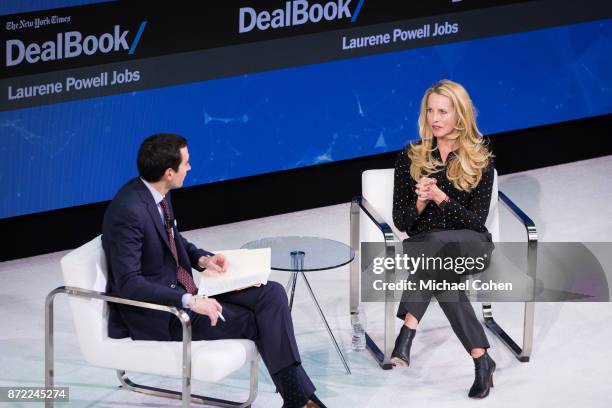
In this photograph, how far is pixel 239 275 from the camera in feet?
15.0

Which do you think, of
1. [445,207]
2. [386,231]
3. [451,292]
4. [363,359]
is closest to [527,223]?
[445,207]

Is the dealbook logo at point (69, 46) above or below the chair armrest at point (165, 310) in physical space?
above

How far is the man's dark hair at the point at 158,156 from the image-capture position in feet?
14.4

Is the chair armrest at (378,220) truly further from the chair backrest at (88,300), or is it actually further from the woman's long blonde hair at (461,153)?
the chair backrest at (88,300)

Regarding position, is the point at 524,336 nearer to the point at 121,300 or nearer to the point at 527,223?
the point at 527,223

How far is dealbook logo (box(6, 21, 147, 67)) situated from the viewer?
239 inches

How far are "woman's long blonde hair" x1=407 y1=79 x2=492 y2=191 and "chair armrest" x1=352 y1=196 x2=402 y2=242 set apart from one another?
26 centimetres

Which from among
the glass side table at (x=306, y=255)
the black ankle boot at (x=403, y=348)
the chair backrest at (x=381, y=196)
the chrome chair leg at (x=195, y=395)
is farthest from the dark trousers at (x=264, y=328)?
the chair backrest at (x=381, y=196)

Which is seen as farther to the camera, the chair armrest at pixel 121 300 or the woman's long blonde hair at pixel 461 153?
the woman's long blonde hair at pixel 461 153

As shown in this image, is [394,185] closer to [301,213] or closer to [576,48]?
[301,213]

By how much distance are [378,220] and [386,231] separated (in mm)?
172

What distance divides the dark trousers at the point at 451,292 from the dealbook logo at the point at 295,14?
210 centimetres

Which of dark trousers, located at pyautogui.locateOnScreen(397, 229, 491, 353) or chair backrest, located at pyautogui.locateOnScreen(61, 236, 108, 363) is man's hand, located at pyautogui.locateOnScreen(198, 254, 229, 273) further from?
dark trousers, located at pyautogui.locateOnScreen(397, 229, 491, 353)

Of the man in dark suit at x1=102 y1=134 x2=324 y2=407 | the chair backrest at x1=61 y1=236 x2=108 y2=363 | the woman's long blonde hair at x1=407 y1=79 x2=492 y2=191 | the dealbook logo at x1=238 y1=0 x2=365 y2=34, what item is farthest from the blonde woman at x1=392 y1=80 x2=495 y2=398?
the dealbook logo at x1=238 y1=0 x2=365 y2=34
